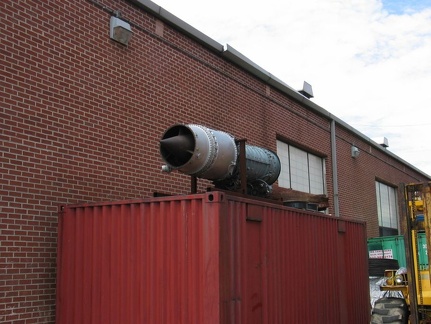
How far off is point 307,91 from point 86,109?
989 centimetres

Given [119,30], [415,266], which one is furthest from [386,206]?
[119,30]

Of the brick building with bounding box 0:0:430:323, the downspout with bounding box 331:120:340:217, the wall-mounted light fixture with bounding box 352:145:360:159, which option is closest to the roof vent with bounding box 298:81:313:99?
the downspout with bounding box 331:120:340:217

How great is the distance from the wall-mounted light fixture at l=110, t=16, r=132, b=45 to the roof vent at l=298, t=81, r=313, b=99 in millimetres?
8633

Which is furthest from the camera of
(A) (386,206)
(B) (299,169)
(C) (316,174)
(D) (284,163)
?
(A) (386,206)

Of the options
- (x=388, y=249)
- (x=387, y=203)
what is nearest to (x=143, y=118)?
(x=388, y=249)

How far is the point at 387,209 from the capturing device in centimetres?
2238

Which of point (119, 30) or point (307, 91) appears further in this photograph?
point (307, 91)

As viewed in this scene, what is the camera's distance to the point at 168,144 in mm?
6098

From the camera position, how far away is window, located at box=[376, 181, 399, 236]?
21342 millimetres

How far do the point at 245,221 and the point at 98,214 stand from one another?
6.00 ft

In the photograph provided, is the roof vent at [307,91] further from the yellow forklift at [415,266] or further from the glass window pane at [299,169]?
the yellow forklift at [415,266]

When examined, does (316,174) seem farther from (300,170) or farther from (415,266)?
(415,266)

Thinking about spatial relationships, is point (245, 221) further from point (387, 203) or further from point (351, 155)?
point (387, 203)

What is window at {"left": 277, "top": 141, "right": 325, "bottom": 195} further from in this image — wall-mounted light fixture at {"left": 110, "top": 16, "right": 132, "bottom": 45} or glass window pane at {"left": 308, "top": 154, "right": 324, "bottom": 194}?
wall-mounted light fixture at {"left": 110, "top": 16, "right": 132, "bottom": 45}
